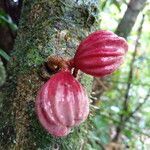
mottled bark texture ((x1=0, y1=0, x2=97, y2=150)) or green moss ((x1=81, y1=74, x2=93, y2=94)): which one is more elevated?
mottled bark texture ((x1=0, y1=0, x2=97, y2=150))

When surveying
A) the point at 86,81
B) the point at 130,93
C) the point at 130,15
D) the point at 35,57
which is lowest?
the point at 130,93

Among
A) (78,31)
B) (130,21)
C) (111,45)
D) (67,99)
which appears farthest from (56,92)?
(130,21)

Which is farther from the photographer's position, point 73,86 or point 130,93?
point 130,93

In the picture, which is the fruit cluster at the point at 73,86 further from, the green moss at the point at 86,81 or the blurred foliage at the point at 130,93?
the blurred foliage at the point at 130,93

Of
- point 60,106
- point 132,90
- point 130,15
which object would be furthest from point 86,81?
point 132,90

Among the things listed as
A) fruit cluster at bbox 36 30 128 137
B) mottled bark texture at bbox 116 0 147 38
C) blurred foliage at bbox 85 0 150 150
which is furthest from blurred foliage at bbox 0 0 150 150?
fruit cluster at bbox 36 30 128 137

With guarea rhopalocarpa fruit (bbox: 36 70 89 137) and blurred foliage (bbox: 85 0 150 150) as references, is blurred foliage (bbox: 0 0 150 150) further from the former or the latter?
guarea rhopalocarpa fruit (bbox: 36 70 89 137)

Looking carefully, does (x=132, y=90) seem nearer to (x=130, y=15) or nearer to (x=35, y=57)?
(x=130, y=15)
